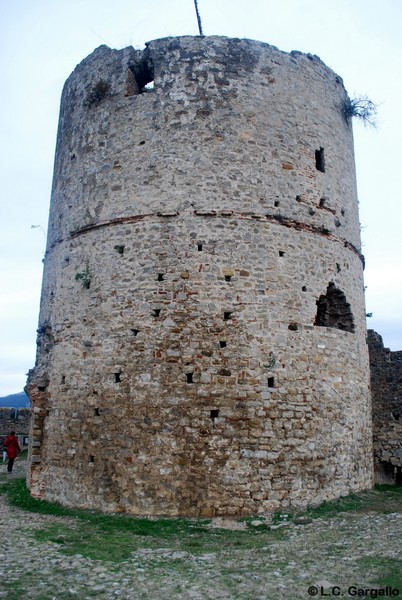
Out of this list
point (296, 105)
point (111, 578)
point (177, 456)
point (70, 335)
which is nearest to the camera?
point (111, 578)

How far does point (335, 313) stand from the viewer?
34.9 ft

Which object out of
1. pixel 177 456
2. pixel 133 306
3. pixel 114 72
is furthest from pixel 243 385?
pixel 114 72

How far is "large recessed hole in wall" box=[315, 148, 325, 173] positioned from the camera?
10774mm

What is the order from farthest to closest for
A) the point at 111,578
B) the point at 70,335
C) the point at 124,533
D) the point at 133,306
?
1. the point at 70,335
2. the point at 133,306
3. the point at 124,533
4. the point at 111,578

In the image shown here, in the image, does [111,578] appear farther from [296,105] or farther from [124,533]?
[296,105]

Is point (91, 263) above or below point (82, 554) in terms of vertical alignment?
above

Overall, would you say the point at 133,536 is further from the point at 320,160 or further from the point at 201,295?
the point at 320,160

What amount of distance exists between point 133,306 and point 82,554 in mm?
4147

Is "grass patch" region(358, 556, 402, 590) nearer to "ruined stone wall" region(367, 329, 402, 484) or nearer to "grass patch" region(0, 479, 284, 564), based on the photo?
"grass patch" region(0, 479, 284, 564)

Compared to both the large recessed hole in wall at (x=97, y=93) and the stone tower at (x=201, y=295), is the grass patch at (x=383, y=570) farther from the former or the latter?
the large recessed hole in wall at (x=97, y=93)

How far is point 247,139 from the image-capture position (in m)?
9.98

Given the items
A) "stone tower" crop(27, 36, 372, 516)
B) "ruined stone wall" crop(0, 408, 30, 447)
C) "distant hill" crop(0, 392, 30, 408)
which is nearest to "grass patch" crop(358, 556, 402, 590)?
"stone tower" crop(27, 36, 372, 516)

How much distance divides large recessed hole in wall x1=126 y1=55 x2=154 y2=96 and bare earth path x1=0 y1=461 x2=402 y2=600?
26.6 feet

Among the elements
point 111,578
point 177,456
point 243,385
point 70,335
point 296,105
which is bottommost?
point 111,578
